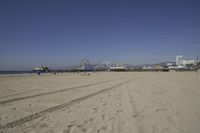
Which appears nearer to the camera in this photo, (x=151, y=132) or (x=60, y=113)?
(x=151, y=132)

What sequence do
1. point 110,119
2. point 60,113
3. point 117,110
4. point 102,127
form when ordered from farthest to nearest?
point 117,110, point 60,113, point 110,119, point 102,127

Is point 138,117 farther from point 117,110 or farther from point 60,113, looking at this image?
point 60,113

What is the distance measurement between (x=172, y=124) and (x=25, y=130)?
4.12 m

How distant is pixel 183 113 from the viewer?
6.11m

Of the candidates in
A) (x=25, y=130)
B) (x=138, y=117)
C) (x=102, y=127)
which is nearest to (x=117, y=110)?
(x=138, y=117)

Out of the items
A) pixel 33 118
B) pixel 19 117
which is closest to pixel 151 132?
pixel 33 118

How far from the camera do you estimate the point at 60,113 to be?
608 cm

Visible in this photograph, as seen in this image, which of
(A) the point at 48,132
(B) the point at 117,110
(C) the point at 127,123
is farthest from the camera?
(B) the point at 117,110

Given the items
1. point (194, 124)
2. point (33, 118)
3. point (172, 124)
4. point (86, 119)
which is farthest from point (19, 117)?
point (194, 124)

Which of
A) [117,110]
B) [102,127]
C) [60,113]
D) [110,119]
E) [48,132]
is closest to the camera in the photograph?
[48,132]

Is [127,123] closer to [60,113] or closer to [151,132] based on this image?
[151,132]

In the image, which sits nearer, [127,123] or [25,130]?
[25,130]

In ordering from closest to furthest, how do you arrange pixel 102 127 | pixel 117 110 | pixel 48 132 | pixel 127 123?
pixel 48 132, pixel 102 127, pixel 127 123, pixel 117 110

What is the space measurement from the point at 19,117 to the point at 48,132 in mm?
1799
